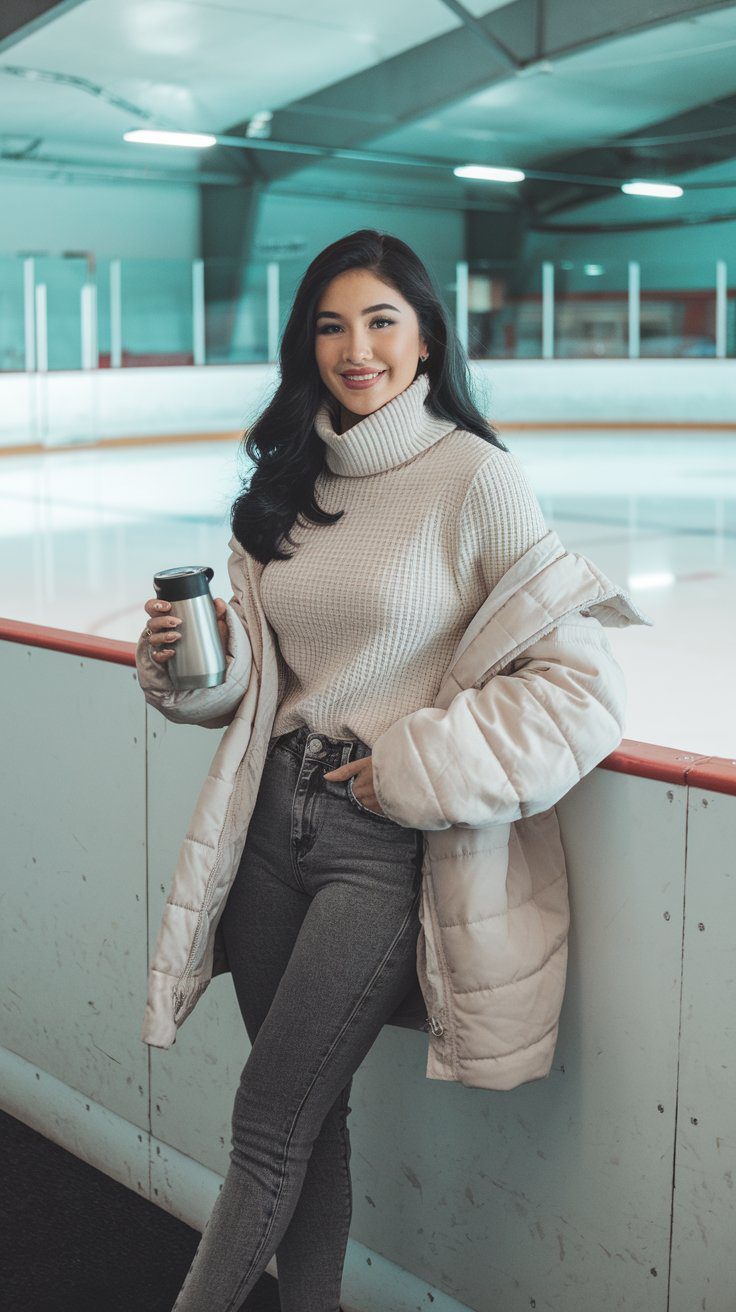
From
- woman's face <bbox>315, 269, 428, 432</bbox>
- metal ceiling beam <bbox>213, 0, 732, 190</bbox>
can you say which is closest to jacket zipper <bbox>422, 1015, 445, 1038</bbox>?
woman's face <bbox>315, 269, 428, 432</bbox>

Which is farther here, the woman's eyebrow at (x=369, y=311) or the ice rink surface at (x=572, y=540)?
the ice rink surface at (x=572, y=540)

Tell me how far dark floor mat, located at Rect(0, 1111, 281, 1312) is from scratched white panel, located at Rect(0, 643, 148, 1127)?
0.14m

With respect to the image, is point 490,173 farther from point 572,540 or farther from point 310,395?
point 310,395

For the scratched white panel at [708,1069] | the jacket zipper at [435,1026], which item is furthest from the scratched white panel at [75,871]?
the scratched white panel at [708,1069]

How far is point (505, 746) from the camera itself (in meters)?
1.46

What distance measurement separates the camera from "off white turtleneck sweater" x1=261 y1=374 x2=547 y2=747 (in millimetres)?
1590

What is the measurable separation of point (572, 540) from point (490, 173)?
14.6m

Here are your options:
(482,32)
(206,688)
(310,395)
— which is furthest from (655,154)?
(206,688)

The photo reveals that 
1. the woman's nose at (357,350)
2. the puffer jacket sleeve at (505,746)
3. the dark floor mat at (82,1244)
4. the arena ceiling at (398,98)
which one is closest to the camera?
the puffer jacket sleeve at (505,746)

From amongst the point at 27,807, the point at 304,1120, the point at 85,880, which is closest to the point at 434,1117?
the point at 304,1120

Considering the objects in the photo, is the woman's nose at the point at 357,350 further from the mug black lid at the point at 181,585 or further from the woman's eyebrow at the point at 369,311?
the mug black lid at the point at 181,585

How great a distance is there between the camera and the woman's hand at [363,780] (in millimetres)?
1563

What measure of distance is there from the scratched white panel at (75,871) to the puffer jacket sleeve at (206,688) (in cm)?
55

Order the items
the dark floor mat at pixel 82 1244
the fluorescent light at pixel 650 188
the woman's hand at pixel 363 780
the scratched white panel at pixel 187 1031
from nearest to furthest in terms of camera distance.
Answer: the woman's hand at pixel 363 780 → the dark floor mat at pixel 82 1244 → the scratched white panel at pixel 187 1031 → the fluorescent light at pixel 650 188
